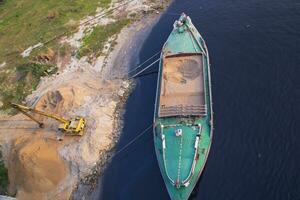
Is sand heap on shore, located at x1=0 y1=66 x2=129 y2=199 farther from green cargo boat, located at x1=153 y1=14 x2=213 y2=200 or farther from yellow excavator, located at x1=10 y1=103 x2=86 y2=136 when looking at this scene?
green cargo boat, located at x1=153 y1=14 x2=213 y2=200

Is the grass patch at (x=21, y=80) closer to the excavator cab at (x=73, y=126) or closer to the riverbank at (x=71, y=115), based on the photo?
the riverbank at (x=71, y=115)

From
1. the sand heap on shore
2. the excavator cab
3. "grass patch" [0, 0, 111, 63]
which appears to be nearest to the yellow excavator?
the excavator cab

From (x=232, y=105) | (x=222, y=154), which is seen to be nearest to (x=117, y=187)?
(x=222, y=154)

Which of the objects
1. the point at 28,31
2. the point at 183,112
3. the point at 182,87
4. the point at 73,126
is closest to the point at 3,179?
the point at 73,126

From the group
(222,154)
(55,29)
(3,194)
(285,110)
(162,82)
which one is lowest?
(3,194)

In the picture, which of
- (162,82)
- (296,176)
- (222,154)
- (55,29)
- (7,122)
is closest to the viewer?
(296,176)

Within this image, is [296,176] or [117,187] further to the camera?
[117,187]

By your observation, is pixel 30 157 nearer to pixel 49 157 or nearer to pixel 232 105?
pixel 49 157
